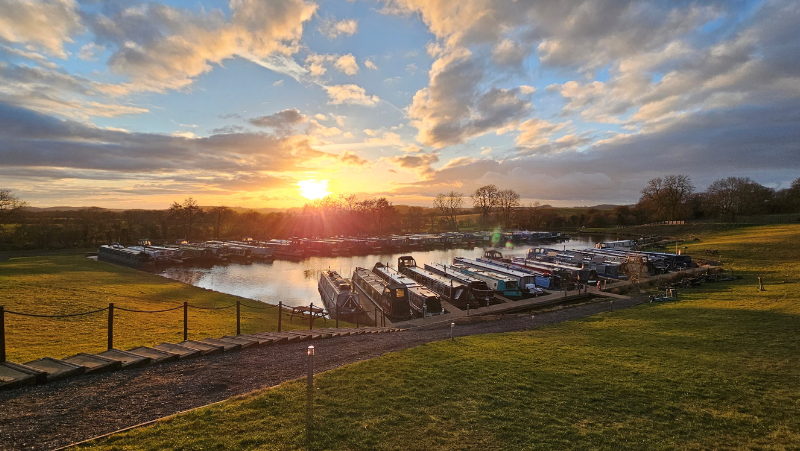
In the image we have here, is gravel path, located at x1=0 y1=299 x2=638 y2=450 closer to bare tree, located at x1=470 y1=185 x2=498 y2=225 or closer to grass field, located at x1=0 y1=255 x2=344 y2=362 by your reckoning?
grass field, located at x1=0 y1=255 x2=344 y2=362

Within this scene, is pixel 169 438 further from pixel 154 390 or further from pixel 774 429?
pixel 774 429

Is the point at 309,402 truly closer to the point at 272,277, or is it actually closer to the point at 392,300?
A: the point at 392,300

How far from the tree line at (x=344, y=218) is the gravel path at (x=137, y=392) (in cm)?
7946

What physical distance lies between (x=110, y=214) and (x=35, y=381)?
103367 mm

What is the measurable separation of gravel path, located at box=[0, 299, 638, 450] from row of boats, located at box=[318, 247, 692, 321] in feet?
42.6

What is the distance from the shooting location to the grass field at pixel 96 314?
45.8 ft

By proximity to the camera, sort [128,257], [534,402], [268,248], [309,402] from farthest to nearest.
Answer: [268,248], [128,257], [534,402], [309,402]

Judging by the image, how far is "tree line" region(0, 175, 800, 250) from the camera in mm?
70188

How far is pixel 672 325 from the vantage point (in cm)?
1833

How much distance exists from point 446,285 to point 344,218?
9416cm

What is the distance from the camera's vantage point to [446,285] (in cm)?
3381

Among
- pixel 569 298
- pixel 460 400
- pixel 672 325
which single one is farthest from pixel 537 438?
pixel 569 298

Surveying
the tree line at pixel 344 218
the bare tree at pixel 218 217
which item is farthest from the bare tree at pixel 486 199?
the bare tree at pixel 218 217

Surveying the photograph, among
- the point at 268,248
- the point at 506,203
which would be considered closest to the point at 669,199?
the point at 506,203
